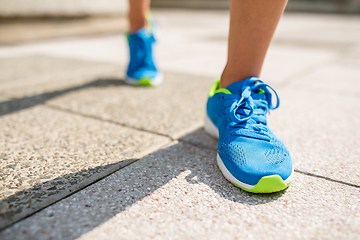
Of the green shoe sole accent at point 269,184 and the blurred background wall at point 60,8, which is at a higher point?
the blurred background wall at point 60,8

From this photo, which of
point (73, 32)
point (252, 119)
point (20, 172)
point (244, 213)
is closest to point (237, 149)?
point (252, 119)

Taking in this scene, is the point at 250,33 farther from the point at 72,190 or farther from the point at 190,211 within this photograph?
the point at 72,190

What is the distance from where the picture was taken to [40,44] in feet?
13.5

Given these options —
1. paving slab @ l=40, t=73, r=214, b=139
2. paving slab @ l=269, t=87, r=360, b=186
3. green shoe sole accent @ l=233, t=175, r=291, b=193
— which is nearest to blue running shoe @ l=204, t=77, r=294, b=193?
green shoe sole accent @ l=233, t=175, r=291, b=193

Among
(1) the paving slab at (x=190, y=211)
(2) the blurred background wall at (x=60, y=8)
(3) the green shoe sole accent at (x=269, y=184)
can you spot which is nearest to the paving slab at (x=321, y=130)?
(1) the paving slab at (x=190, y=211)

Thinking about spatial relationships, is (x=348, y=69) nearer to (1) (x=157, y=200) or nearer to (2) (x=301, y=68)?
(2) (x=301, y=68)

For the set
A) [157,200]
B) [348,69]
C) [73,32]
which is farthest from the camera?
[73,32]

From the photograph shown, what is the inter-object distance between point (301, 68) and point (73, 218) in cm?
287

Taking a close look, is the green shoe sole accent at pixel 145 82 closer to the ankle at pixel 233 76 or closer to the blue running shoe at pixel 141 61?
the blue running shoe at pixel 141 61

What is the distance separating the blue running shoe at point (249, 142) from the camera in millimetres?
1027

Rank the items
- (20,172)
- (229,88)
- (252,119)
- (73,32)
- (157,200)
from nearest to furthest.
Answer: (157,200) < (20,172) < (252,119) < (229,88) < (73,32)

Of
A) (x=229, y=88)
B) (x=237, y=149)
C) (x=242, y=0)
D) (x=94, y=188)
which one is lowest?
(x=94, y=188)

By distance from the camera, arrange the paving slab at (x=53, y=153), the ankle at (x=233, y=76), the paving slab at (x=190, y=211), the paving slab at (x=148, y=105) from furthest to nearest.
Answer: the paving slab at (x=148, y=105) < the ankle at (x=233, y=76) < the paving slab at (x=53, y=153) < the paving slab at (x=190, y=211)

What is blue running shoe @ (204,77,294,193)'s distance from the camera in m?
1.03
